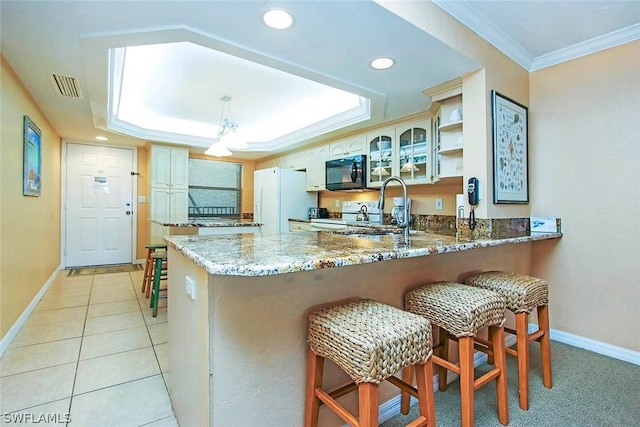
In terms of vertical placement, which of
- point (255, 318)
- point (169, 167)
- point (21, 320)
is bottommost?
point (21, 320)

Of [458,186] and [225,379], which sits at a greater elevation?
[458,186]

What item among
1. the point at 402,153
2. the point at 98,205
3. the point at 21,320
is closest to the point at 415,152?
the point at 402,153

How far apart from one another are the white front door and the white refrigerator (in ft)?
8.01

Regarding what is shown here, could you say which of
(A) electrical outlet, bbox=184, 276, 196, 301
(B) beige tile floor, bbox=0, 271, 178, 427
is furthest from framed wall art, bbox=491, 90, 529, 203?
(B) beige tile floor, bbox=0, 271, 178, 427

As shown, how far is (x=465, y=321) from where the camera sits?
134 centimetres

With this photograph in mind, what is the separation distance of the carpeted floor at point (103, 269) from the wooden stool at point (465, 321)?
16.3 feet

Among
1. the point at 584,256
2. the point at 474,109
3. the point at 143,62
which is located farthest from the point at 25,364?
the point at 584,256

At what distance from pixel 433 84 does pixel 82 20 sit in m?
2.45

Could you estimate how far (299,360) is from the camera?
1.27m

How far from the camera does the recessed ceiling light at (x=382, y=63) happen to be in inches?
85.8

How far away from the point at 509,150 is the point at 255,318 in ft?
7.65

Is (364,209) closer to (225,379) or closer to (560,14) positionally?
(560,14)

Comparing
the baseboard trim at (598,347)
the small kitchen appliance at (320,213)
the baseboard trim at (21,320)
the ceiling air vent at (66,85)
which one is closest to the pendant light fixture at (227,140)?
the ceiling air vent at (66,85)

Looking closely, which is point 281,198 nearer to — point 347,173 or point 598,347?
Result: point 347,173
